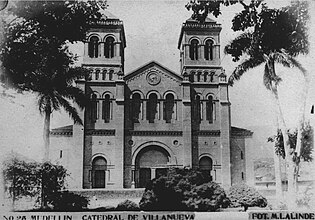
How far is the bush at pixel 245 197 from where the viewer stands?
8609 millimetres

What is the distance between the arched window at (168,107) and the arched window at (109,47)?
1.71 metres

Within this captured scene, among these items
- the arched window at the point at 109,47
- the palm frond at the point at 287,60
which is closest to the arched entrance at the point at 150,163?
the arched window at the point at 109,47

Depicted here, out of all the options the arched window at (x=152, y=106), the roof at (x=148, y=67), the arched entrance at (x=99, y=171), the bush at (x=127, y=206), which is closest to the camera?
the bush at (x=127, y=206)

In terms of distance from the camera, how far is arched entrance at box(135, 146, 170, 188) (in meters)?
9.49

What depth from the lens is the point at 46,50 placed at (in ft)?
29.3

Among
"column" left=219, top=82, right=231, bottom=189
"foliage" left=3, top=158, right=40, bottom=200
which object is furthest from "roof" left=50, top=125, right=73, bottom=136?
"column" left=219, top=82, right=231, bottom=189

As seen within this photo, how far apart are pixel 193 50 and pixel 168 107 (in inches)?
68.0

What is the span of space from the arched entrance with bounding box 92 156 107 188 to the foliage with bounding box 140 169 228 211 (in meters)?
1.34

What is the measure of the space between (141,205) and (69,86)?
2.76 metres

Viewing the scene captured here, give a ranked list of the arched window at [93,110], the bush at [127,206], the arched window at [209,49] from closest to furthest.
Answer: the bush at [127,206] < the arched window at [93,110] < the arched window at [209,49]

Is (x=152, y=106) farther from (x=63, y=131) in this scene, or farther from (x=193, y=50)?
(x=63, y=131)

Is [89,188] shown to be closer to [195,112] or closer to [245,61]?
[195,112]

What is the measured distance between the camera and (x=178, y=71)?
32.4 feet

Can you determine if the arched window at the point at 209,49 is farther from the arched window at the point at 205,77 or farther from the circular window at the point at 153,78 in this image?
the circular window at the point at 153,78
